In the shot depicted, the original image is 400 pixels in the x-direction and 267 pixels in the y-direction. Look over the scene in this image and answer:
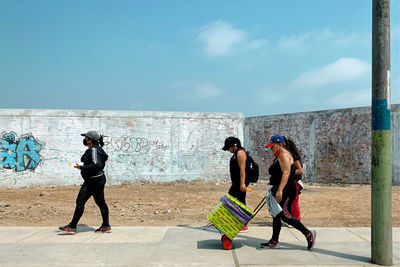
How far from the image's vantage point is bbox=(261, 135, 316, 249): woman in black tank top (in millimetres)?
4902

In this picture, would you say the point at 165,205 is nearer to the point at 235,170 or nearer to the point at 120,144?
the point at 235,170

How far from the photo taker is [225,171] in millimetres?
15891

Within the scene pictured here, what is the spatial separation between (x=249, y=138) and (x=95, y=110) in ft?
23.7

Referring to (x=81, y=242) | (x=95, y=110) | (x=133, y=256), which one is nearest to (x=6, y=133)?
(x=95, y=110)

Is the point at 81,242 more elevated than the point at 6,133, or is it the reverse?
the point at 6,133

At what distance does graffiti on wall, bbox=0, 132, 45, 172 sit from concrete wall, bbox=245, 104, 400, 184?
31.6 ft

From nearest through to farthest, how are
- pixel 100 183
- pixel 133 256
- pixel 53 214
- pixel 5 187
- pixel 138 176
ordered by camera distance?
pixel 133 256
pixel 100 183
pixel 53 214
pixel 5 187
pixel 138 176

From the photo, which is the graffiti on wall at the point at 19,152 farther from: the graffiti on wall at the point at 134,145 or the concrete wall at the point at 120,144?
the graffiti on wall at the point at 134,145

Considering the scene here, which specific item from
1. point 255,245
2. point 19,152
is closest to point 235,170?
point 255,245

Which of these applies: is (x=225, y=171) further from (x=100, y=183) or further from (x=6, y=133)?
(x=100, y=183)

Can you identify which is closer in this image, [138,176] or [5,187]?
[5,187]

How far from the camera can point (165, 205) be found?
397 inches

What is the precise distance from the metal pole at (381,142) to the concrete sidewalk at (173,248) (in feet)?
1.14

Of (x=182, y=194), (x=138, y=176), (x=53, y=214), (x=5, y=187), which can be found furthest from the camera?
(x=138, y=176)
